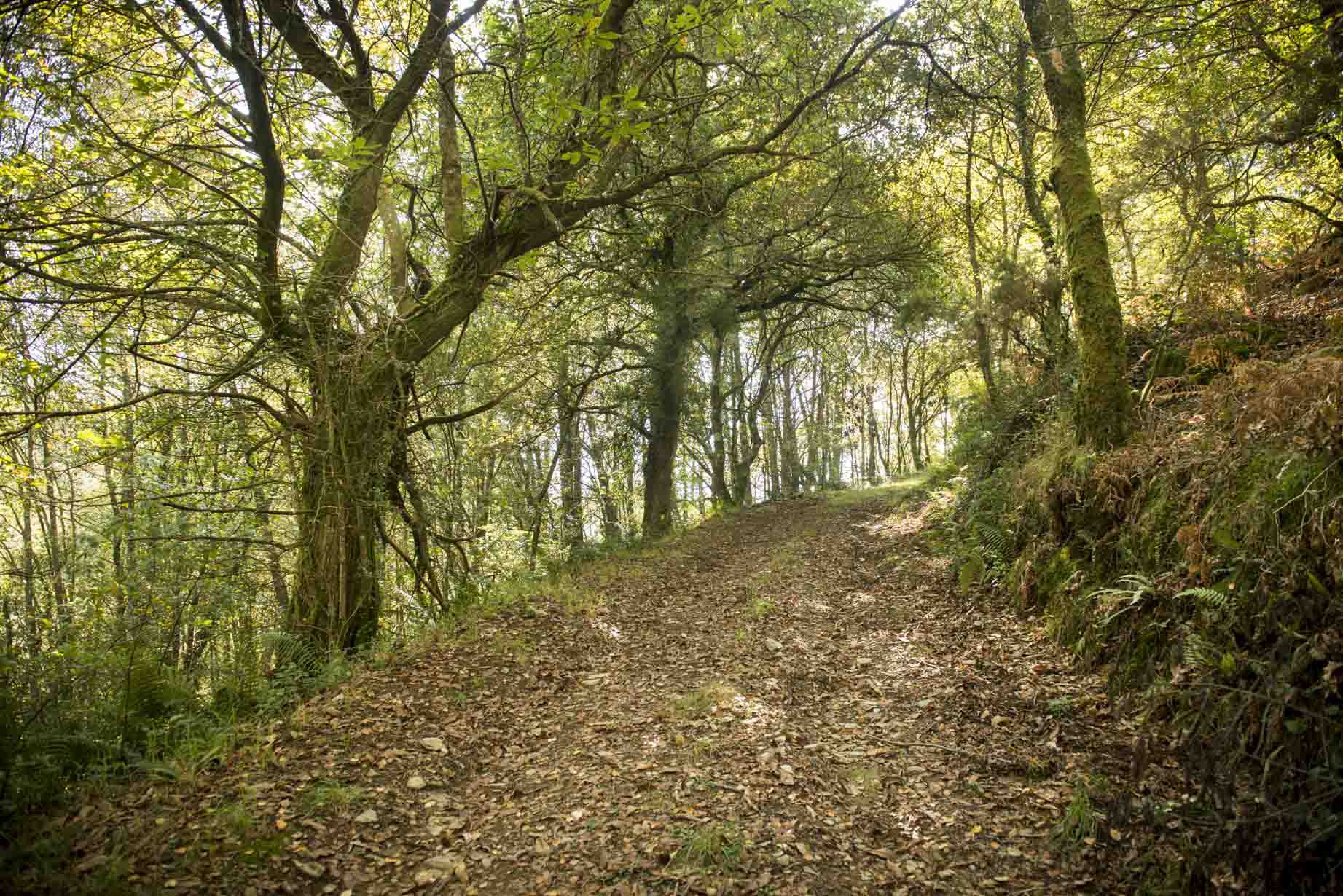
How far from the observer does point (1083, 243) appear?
661cm

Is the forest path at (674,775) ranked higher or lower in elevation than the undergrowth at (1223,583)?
lower

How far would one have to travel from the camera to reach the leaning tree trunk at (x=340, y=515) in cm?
A: 629

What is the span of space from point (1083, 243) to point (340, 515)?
8.34 meters

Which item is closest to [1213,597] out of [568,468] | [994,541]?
[994,541]

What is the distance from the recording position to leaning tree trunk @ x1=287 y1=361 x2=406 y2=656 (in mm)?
6285

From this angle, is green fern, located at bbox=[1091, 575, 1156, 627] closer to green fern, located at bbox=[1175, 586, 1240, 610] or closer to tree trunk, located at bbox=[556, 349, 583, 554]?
green fern, located at bbox=[1175, 586, 1240, 610]

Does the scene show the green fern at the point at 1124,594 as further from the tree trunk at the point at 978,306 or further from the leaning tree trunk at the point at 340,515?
the tree trunk at the point at 978,306

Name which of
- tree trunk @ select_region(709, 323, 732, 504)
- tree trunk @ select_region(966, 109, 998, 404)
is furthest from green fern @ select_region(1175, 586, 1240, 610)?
tree trunk @ select_region(709, 323, 732, 504)

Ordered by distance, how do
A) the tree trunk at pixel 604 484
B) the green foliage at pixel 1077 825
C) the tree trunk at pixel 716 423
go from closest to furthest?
the green foliage at pixel 1077 825
the tree trunk at pixel 604 484
the tree trunk at pixel 716 423

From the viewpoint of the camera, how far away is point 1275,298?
7012mm

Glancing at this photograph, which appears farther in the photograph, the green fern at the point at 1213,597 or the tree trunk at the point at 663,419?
the tree trunk at the point at 663,419

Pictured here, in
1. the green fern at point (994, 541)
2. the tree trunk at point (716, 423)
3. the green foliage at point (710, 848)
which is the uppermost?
the tree trunk at point (716, 423)

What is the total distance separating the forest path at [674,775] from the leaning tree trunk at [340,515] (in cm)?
89

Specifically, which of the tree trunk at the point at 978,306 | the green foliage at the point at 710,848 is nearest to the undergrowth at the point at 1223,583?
the green foliage at the point at 710,848
